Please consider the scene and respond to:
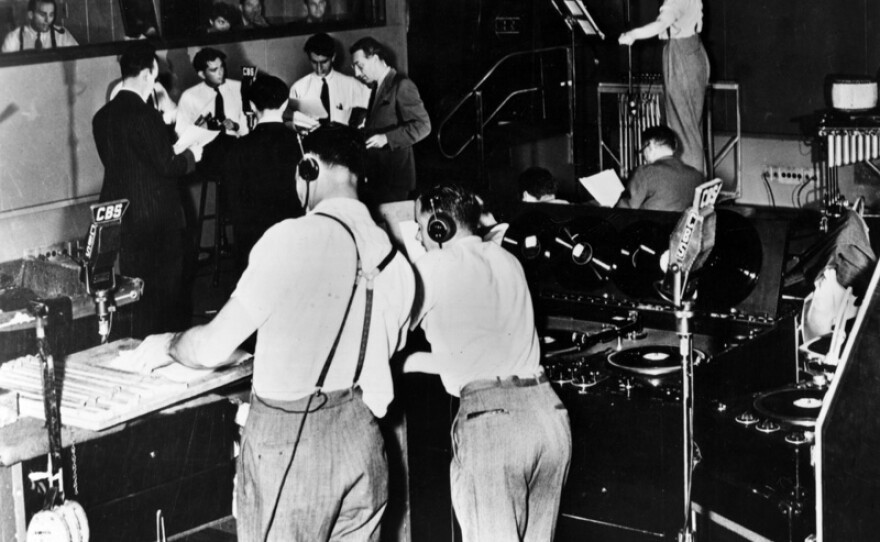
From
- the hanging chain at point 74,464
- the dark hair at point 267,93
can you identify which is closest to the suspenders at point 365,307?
the hanging chain at point 74,464

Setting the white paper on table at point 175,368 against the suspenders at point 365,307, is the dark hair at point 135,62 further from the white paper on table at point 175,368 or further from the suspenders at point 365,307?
the suspenders at point 365,307

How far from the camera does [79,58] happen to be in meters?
8.97

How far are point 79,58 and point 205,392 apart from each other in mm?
5094

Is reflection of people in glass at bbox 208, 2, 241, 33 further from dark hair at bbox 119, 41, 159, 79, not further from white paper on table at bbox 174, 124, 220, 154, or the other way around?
dark hair at bbox 119, 41, 159, 79

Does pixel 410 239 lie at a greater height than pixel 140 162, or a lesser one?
lesser

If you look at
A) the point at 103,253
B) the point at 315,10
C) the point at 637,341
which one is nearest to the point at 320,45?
the point at 315,10

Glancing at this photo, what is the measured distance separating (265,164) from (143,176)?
1.00 metres

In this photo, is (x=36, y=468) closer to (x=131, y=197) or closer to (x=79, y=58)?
(x=131, y=197)

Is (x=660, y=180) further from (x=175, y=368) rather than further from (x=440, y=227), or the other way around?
(x=175, y=368)

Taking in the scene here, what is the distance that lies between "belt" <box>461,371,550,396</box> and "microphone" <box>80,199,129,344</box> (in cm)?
153

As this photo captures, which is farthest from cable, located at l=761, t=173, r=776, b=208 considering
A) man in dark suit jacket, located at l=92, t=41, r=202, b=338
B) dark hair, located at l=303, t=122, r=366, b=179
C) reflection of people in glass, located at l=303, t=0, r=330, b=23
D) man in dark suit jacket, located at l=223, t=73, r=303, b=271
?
dark hair, located at l=303, t=122, r=366, b=179

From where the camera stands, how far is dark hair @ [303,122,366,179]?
418cm

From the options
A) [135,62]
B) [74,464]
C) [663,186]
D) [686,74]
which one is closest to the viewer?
[74,464]

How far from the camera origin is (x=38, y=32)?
8.83 meters
